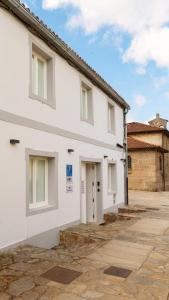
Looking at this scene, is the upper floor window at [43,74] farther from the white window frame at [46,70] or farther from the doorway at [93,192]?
the doorway at [93,192]

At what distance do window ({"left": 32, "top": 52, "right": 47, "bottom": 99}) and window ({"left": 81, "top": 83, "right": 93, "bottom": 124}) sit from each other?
2812 millimetres

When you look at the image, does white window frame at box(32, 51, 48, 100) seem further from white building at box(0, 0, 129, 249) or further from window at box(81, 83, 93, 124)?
window at box(81, 83, 93, 124)

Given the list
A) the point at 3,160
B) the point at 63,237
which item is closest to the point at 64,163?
the point at 63,237

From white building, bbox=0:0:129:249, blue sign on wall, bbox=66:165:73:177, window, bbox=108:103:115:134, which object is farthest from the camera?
window, bbox=108:103:115:134

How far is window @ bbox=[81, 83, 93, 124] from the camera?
11033 millimetres

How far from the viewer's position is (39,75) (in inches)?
321

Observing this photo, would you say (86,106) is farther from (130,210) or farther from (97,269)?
(97,269)

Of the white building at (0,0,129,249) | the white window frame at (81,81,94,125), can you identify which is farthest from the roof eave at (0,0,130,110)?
the white window frame at (81,81,94,125)

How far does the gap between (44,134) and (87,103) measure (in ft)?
12.8

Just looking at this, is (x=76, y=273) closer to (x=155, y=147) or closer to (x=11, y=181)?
(x=11, y=181)

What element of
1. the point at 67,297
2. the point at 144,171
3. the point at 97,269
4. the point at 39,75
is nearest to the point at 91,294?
the point at 67,297

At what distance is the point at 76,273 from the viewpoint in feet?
16.4

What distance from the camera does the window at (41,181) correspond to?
7254 millimetres

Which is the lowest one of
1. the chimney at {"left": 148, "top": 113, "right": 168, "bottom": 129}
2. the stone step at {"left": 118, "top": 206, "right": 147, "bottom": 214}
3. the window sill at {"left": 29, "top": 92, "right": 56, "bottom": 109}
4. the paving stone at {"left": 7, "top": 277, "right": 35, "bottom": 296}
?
the stone step at {"left": 118, "top": 206, "right": 147, "bottom": 214}
